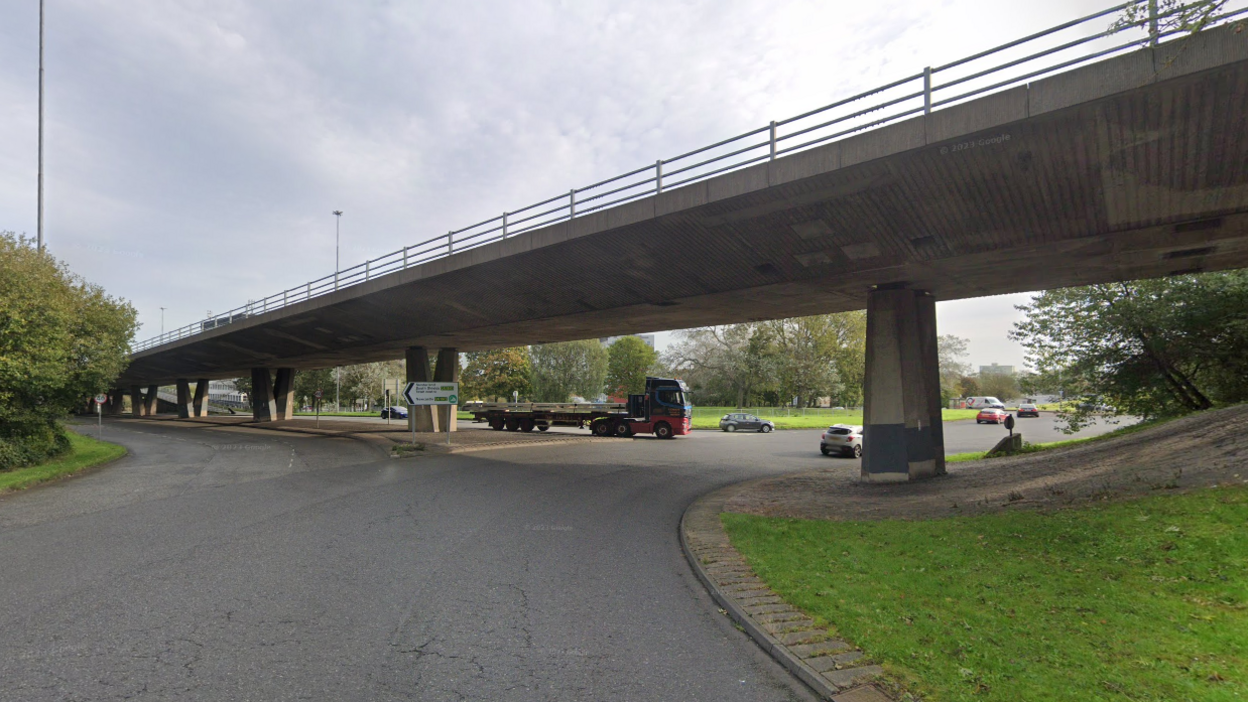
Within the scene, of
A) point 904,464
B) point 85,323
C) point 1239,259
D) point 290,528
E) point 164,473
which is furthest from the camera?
point 85,323

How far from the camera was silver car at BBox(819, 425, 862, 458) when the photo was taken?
981 inches

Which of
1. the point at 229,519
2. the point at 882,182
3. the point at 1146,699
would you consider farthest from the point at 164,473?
the point at 1146,699

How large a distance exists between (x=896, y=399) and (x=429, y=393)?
18.3 m

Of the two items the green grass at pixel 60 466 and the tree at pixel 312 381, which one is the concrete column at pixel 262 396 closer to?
the tree at pixel 312 381

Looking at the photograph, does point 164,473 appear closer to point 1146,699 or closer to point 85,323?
point 85,323

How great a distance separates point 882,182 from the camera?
1176 centimetres

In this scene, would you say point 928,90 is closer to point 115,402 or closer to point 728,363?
point 728,363

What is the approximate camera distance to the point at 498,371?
69.9 metres

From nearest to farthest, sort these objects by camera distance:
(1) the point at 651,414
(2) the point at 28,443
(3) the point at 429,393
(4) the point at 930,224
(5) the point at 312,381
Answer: (4) the point at 930,224 < (2) the point at 28,443 < (3) the point at 429,393 < (1) the point at 651,414 < (5) the point at 312,381

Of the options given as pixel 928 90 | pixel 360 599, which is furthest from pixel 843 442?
pixel 360 599

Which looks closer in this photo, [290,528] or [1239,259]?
[290,528]

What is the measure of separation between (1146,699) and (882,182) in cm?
992

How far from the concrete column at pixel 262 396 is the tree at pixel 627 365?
4298 cm

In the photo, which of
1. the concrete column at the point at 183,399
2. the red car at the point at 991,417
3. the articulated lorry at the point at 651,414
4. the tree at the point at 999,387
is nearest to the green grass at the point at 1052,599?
the articulated lorry at the point at 651,414
